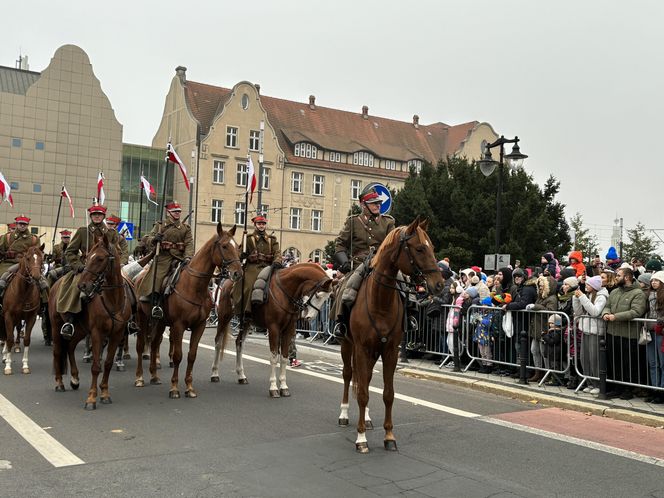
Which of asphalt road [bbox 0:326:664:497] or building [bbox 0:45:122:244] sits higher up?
building [bbox 0:45:122:244]

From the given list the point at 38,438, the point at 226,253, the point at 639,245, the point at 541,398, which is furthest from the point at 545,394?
the point at 639,245

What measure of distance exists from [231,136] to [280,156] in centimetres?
508

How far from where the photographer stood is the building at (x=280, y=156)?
5991 cm

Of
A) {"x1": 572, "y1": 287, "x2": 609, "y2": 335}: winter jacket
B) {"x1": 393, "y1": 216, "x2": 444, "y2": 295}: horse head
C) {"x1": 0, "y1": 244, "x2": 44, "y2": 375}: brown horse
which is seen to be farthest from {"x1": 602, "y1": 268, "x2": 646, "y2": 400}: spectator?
{"x1": 0, "y1": 244, "x2": 44, "y2": 375}: brown horse

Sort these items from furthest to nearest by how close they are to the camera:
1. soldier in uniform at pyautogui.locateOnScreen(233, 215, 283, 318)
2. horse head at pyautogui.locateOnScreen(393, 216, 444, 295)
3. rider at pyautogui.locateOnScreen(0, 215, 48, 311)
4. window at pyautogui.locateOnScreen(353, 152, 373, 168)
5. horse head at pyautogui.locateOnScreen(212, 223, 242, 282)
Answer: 1. window at pyautogui.locateOnScreen(353, 152, 373, 168)
2. rider at pyautogui.locateOnScreen(0, 215, 48, 311)
3. soldier in uniform at pyautogui.locateOnScreen(233, 215, 283, 318)
4. horse head at pyautogui.locateOnScreen(212, 223, 242, 282)
5. horse head at pyautogui.locateOnScreen(393, 216, 444, 295)

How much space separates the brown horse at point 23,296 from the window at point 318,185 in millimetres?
53519

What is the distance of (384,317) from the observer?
23.9ft

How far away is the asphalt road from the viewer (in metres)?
5.77

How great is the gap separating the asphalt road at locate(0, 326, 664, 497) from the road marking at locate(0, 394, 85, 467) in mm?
20

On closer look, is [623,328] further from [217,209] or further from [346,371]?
[217,209]

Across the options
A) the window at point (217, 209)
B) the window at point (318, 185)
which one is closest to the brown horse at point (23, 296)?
the window at point (217, 209)

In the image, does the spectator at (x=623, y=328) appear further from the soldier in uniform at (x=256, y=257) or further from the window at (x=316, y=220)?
the window at (x=316, y=220)

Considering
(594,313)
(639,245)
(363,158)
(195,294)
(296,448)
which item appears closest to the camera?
(296,448)

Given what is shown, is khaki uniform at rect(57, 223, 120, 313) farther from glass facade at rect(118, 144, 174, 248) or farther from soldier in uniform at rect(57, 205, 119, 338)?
glass facade at rect(118, 144, 174, 248)
